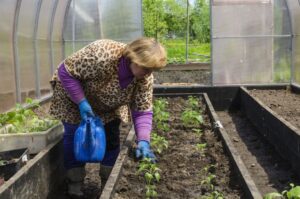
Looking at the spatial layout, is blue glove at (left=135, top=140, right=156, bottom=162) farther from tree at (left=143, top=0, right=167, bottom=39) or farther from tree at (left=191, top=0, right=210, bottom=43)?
tree at (left=191, top=0, right=210, bottom=43)

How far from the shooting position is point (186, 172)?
3.55 meters

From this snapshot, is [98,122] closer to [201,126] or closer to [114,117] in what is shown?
[114,117]

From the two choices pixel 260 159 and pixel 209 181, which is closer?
pixel 209 181

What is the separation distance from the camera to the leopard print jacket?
325cm

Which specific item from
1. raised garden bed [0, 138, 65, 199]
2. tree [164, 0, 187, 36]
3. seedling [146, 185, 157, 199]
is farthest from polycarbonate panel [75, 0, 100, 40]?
tree [164, 0, 187, 36]

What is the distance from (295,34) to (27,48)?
475cm

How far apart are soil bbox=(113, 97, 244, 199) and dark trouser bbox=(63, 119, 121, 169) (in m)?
0.16

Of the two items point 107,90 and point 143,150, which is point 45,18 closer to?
point 107,90

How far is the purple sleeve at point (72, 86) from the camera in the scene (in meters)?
3.32

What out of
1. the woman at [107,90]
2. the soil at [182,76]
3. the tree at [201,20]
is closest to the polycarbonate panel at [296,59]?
the soil at [182,76]

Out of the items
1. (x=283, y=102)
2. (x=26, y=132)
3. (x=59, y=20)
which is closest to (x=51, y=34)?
(x=59, y=20)

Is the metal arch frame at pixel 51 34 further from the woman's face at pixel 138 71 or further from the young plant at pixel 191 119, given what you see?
the woman's face at pixel 138 71

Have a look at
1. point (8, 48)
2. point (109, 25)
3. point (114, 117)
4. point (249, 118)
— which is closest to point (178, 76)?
point (109, 25)

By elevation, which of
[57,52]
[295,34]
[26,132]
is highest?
[295,34]
